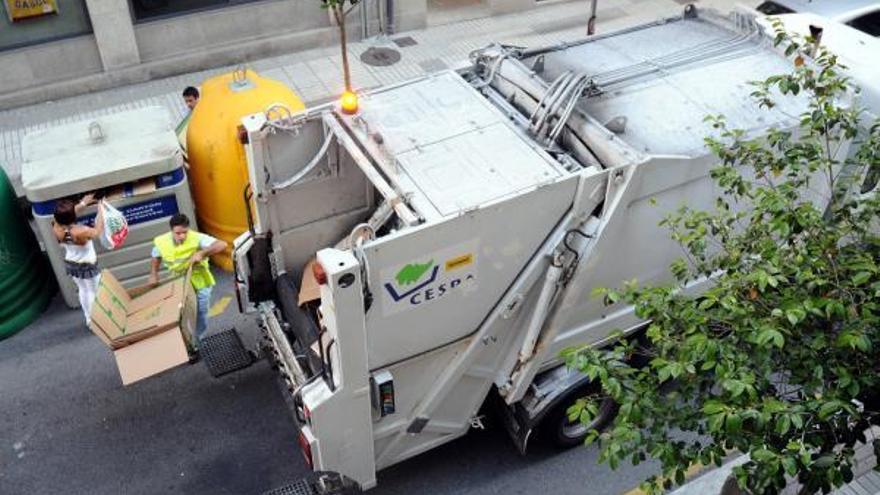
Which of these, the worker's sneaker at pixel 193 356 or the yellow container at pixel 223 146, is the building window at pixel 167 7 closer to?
the yellow container at pixel 223 146

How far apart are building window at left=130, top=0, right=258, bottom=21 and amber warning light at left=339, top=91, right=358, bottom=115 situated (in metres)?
7.09

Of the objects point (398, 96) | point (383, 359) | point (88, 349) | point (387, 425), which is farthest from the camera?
point (88, 349)

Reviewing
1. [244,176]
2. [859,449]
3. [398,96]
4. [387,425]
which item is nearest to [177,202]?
[244,176]

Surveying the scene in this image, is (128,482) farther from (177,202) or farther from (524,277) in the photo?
(524,277)

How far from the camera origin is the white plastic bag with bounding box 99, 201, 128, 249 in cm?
706

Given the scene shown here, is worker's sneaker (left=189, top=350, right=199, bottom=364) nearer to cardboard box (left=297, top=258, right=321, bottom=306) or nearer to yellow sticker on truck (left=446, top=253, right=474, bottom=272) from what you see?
cardboard box (left=297, top=258, right=321, bottom=306)

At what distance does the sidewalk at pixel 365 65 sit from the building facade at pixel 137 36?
0.18 m

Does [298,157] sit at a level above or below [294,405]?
above

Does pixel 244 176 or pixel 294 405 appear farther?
pixel 244 176

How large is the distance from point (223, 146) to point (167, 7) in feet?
15.4

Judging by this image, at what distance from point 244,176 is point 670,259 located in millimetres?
4257

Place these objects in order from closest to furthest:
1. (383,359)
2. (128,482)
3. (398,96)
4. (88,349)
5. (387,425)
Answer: (383,359), (387,425), (398,96), (128,482), (88,349)

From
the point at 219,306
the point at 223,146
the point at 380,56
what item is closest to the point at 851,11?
the point at 380,56

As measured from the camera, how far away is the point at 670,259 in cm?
584
